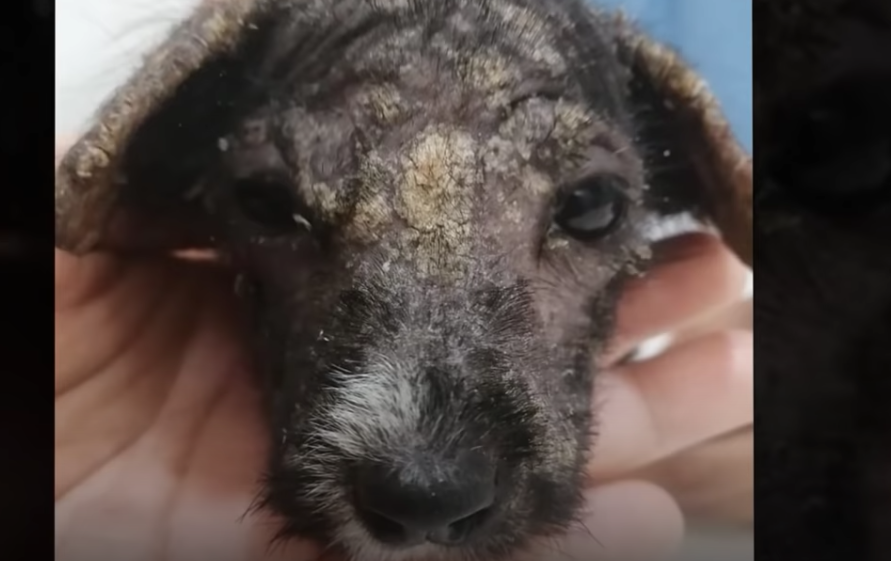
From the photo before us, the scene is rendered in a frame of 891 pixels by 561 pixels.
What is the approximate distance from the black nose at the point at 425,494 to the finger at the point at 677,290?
7.6 inches

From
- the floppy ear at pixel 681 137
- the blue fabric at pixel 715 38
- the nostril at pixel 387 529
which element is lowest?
the nostril at pixel 387 529

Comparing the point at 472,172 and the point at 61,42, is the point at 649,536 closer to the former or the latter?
the point at 472,172

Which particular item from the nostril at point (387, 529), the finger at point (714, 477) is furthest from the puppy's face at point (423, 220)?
the finger at point (714, 477)

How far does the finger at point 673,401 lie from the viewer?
3.31 ft

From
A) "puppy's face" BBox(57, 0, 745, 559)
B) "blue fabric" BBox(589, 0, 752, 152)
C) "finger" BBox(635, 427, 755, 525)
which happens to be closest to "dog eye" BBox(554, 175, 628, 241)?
"puppy's face" BBox(57, 0, 745, 559)

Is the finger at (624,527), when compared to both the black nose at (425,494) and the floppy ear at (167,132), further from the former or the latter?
the floppy ear at (167,132)

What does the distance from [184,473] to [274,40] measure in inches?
18.6

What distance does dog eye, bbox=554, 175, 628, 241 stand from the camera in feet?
3.27

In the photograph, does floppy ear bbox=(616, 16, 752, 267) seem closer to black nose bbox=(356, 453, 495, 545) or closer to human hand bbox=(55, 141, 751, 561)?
human hand bbox=(55, 141, 751, 561)

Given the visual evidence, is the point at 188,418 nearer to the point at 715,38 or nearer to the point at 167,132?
the point at 167,132

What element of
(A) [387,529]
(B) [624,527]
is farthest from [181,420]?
(B) [624,527]

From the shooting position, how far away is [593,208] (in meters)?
1.00
